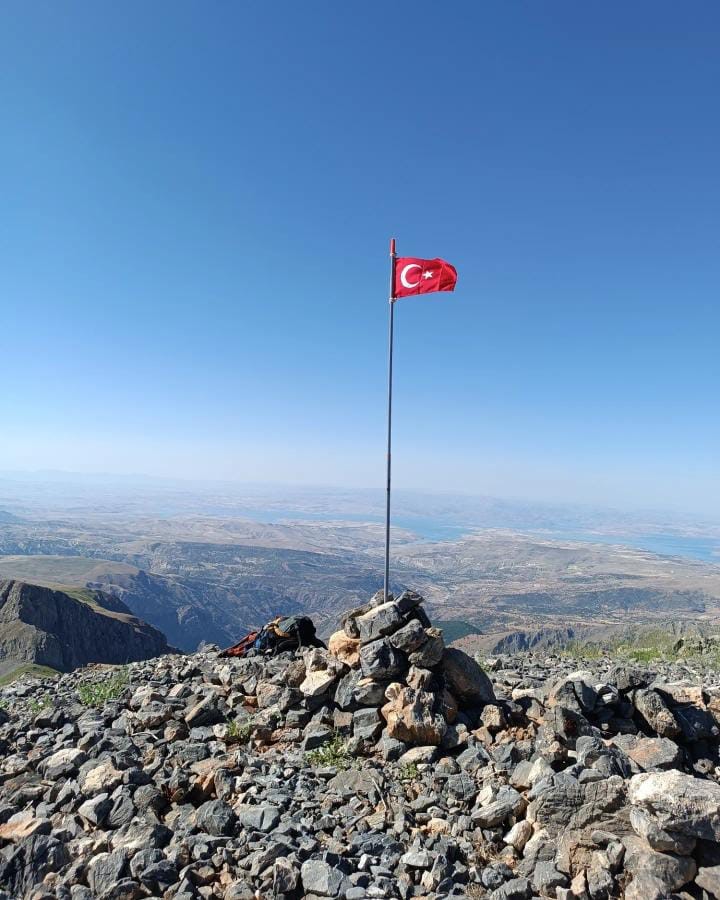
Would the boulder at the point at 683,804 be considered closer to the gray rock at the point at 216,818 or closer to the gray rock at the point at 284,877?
the gray rock at the point at 284,877

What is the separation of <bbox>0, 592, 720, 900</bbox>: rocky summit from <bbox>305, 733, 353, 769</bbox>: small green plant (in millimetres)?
38

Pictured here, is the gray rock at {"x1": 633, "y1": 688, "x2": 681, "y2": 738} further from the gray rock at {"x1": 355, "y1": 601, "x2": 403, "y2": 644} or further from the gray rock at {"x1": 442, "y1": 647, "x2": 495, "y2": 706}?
the gray rock at {"x1": 355, "y1": 601, "x2": 403, "y2": 644}

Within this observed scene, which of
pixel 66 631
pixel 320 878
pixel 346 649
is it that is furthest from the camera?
pixel 66 631

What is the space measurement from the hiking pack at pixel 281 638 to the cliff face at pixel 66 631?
306 feet

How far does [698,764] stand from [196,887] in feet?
28.5

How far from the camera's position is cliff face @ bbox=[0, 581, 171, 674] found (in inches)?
3625

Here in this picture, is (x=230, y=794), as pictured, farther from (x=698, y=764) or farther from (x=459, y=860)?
(x=698, y=764)

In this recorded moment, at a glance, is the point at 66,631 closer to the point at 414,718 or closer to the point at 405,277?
the point at 405,277

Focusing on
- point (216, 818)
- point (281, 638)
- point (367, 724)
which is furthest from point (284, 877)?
point (281, 638)

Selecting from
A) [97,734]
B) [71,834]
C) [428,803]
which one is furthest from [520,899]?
[97,734]

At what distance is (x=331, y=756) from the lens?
9039 millimetres

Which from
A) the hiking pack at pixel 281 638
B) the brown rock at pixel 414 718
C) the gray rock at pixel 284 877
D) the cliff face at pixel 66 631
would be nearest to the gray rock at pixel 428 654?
the brown rock at pixel 414 718

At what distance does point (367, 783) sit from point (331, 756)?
1116 millimetres

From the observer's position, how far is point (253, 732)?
9.91 meters
